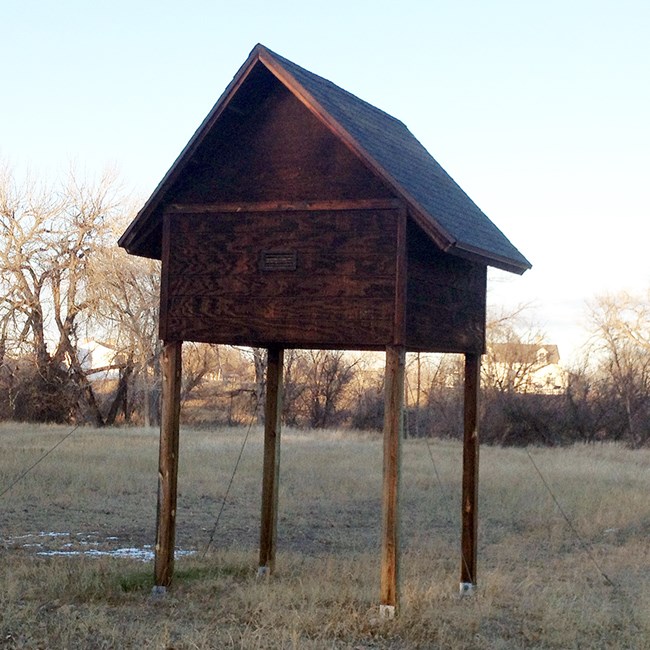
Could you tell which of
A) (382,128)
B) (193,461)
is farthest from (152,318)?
(382,128)

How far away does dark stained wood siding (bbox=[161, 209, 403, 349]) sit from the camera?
8.55 metres

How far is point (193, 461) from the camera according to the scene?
22828 mm

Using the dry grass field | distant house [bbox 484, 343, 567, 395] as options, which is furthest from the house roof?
the dry grass field

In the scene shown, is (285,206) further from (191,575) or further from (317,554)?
(317,554)

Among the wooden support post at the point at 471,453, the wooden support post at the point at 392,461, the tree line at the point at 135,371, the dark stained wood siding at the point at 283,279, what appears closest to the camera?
the wooden support post at the point at 392,461

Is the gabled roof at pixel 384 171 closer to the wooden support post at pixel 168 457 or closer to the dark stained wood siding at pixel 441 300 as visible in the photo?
the dark stained wood siding at pixel 441 300

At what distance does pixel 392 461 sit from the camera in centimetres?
836

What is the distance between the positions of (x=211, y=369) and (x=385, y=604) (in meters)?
40.1

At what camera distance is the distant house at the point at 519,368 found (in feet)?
135

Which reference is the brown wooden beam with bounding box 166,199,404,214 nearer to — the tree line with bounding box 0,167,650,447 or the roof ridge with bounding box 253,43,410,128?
the roof ridge with bounding box 253,43,410,128

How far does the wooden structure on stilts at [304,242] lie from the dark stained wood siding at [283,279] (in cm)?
1

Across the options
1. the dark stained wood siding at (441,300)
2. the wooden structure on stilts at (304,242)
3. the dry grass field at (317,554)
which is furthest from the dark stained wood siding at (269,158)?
the dry grass field at (317,554)

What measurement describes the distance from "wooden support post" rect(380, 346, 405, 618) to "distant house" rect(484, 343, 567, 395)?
1240 inches

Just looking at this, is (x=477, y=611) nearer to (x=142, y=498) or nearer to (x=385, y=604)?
(x=385, y=604)
